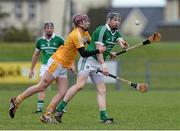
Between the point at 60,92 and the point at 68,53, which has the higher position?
the point at 68,53

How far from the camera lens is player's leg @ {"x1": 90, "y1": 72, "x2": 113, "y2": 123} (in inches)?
575

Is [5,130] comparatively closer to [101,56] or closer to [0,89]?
[101,56]

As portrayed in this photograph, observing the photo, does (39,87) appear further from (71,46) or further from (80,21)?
(80,21)

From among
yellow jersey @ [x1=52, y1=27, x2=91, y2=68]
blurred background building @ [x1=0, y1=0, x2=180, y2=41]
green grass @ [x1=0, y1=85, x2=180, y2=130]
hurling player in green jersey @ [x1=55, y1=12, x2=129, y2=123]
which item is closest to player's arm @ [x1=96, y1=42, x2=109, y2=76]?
hurling player in green jersey @ [x1=55, y1=12, x2=129, y2=123]

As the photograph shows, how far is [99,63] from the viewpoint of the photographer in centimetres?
1476

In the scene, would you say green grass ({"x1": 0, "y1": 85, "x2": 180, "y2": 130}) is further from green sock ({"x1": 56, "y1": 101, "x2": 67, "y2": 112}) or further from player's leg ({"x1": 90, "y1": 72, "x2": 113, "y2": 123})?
green sock ({"x1": 56, "y1": 101, "x2": 67, "y2": 112})

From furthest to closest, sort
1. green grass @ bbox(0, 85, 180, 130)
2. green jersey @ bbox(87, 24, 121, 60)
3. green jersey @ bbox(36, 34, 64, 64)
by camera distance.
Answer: green jersey @ bbox(36, 34, 64, 64), green jersey @ bbox(87, 24, 121, 60), green grass @ bbox(0, 85, 180, 130)

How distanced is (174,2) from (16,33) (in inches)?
1040

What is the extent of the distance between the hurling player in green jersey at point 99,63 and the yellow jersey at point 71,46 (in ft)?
0.83

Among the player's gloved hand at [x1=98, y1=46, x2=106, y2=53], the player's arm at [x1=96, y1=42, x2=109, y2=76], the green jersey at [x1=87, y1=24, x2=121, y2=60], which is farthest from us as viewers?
the green jersey at [x1=87, y1=24, x2=121, y2=60]

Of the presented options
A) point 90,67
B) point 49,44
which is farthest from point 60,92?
point 49,44

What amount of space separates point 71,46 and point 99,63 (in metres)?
0.69

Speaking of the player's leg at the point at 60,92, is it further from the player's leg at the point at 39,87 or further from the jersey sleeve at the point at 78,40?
the jersey sleeve at the point at 78,40

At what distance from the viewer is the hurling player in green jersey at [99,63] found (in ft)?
47.6
